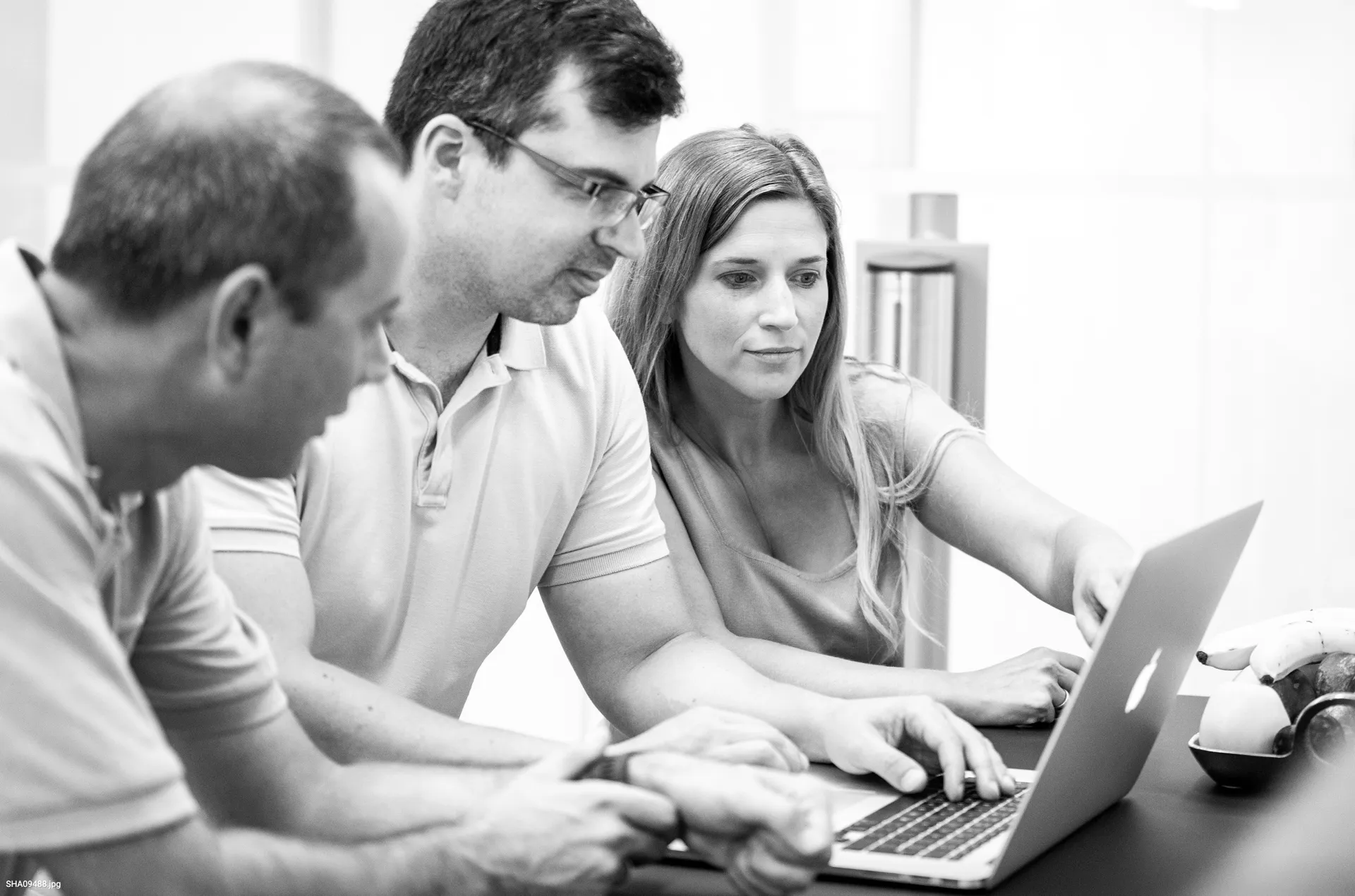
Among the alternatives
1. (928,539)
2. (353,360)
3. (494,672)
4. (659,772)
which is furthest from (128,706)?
(494,672)

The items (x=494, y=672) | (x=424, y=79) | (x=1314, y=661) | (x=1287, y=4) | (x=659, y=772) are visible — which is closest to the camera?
(x=659, y=772)

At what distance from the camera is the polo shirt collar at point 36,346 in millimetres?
789

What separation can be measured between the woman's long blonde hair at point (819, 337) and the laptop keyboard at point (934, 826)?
2.49ft


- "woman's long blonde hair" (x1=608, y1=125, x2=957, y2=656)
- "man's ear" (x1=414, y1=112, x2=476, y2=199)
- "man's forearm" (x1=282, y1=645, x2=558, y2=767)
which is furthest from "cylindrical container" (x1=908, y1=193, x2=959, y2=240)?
"man's forearm" (x1=282, y1=645, x2=558, y2=767)

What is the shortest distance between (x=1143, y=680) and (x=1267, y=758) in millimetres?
164

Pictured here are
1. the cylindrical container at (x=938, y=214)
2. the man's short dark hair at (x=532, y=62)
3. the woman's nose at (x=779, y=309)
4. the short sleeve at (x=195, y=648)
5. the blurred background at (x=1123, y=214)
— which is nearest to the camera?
the short sleeve at (x=195, y=648)

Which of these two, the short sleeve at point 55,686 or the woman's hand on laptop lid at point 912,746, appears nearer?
the short sleeve at point 55,686

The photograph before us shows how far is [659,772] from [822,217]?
119cm

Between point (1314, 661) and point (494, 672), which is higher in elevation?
point (1314, 661)

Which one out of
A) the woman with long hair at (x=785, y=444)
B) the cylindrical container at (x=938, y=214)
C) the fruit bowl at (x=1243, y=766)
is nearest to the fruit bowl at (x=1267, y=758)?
the fruit bowl at (x=1243, y=766)

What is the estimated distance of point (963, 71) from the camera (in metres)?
3.56

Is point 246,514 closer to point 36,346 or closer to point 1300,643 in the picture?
point 36,346

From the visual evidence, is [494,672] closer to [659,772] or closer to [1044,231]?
[1044,231]

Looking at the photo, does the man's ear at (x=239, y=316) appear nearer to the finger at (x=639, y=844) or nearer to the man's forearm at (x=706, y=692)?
the finger at (x=639, y=844)
